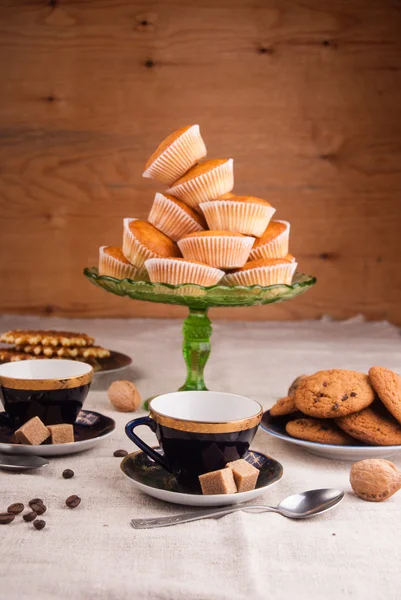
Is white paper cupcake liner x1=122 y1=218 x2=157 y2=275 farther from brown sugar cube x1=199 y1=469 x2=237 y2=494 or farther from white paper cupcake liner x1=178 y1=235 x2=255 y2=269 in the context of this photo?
brown sugar cube x1=199 y1=469 x2=237 y2=494

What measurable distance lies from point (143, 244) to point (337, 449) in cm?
44

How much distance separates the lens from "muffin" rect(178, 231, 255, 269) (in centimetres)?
111

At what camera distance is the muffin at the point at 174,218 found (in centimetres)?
120

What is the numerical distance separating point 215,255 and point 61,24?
1112 mm

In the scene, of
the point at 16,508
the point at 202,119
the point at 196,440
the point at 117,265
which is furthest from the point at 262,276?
the point at 202,119

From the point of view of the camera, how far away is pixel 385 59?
1947 mm

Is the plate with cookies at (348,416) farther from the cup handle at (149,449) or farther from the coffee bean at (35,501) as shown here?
the coffee bean at (35,501)

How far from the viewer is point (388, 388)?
885mm

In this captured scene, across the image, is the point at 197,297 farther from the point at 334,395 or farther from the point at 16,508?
the point at 16,508

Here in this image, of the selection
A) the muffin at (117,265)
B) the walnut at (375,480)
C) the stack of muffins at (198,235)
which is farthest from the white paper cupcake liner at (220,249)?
the walnut at (375,480)

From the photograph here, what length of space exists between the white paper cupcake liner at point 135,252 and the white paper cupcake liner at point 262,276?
12 centimetres

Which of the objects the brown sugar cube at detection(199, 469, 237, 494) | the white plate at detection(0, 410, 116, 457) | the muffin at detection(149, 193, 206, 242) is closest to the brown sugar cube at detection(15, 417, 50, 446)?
the white plate at detection(0, 410, 116, 457)

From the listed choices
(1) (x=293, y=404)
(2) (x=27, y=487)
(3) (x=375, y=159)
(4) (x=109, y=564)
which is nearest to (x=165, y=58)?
(3) (x=375, y=159)

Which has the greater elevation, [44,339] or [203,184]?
[203,184]
